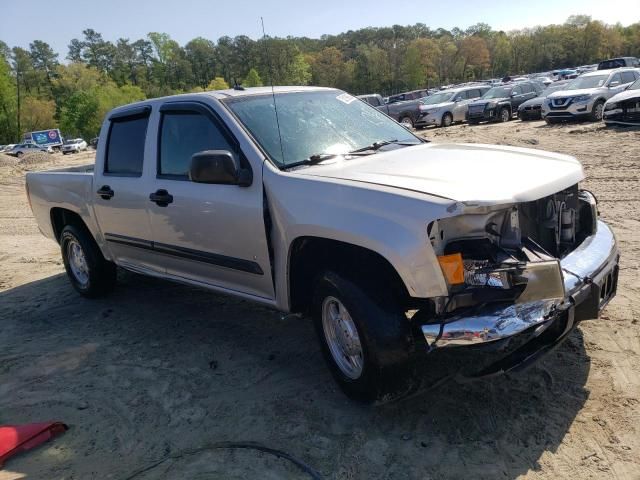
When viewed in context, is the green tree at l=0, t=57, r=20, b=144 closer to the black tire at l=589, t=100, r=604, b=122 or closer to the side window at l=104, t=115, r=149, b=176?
the black tire at l=589, t=100, r=604, b=122

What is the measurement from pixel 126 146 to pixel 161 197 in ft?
3.29

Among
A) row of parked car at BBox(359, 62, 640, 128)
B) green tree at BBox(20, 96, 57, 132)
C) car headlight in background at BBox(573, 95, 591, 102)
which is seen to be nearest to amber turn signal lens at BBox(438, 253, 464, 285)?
row of parked car at BBox(359, 62, 640, 128)

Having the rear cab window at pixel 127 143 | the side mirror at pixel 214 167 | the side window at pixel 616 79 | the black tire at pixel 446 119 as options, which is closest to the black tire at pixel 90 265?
the rear cab window at pixel 127 143

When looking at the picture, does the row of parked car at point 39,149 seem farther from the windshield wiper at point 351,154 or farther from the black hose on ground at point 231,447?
the black hose on ground at point 231,447

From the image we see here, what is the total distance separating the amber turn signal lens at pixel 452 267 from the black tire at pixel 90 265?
422 centimetres

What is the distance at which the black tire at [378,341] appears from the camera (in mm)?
2902

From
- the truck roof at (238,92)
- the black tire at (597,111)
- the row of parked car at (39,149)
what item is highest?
the truck roof at (238,92)

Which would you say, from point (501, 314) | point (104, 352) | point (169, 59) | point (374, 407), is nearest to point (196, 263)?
point (104, 352)

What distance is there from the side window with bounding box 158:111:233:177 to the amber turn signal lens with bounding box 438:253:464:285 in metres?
1.87

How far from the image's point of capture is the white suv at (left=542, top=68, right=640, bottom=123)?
1695cm

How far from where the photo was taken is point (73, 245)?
6.07 m

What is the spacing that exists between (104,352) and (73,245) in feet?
6.42

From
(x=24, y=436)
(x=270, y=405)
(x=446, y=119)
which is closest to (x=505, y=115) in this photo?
(x=446, y=119)

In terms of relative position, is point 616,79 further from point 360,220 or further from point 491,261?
point 360,220
